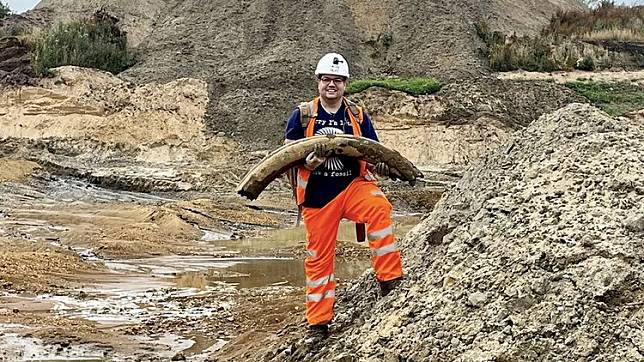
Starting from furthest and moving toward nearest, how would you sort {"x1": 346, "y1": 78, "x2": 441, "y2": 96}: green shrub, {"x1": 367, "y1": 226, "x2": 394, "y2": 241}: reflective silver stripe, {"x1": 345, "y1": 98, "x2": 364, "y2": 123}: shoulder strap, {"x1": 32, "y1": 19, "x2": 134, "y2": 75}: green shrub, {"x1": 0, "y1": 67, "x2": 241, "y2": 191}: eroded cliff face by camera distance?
{"x1": 32, "y1": 19, "x2": 134, "y2": 75}: green shrub
{"x1": 346, "y1": 78, "x2": 441, "y2": 96}: green shrub
{"x1": 0, "y1": 67, "x2": 241, "y2": 191}: eroded cliff face
{"x1": 345, "y1": 98, "x2": 364, "y2": 123}: shoulder strap
{"x1": 367, "y1": 226, "x2": 394, "y2": 241}: reflective silver stripe

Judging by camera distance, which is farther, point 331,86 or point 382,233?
point 331,86

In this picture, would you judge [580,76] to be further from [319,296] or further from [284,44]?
[319,296]

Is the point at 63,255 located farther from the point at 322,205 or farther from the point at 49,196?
the point at 49,196

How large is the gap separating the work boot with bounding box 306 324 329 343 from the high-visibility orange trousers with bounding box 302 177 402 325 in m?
0.06

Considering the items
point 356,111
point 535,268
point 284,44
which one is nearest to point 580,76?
point 284,44

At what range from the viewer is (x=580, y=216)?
4020mm

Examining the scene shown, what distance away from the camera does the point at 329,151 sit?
4621 millimetres

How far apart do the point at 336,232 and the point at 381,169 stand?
1.62ft

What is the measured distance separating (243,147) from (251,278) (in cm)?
1598

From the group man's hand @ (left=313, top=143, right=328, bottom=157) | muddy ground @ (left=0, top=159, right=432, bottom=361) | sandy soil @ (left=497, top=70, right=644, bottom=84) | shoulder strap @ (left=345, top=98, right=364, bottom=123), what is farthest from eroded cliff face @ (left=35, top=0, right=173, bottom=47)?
man's hand @ (left=313, top=143, right=328, bottom=157)

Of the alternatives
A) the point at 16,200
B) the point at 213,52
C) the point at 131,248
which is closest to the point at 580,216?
the point at 131,248

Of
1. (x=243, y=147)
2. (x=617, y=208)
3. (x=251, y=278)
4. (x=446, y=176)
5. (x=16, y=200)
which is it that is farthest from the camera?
(x=243, y=147)

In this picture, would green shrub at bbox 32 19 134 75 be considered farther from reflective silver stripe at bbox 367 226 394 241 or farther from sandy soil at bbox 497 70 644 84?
reflective silver stripe at bbox 367 226 394 241

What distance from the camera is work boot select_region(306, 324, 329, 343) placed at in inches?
188
